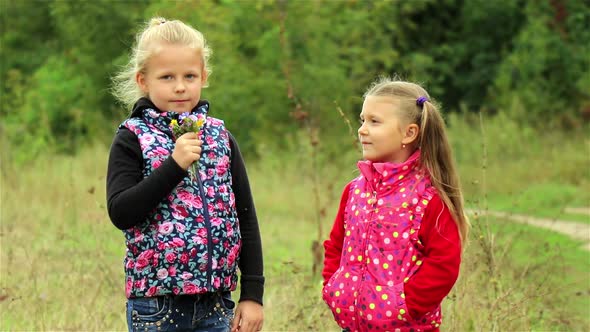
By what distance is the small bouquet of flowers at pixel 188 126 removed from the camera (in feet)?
10.2

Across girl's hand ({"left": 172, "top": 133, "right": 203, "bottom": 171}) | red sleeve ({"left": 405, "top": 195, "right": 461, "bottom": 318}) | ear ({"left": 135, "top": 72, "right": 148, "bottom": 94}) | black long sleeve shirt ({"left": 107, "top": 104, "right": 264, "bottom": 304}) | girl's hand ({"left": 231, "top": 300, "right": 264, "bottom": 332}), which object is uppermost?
ear ({"left": 135, "top": 72, "right": 148, "bottom": 94})

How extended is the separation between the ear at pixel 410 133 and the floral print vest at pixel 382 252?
6 centimetres

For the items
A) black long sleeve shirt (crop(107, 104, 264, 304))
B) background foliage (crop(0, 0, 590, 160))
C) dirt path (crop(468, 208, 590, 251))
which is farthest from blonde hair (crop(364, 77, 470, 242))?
background foliage (crop(0, 0, 590, 160))

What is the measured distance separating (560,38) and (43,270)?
15249 mm

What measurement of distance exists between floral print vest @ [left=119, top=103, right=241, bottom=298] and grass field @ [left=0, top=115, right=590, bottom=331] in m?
1.76

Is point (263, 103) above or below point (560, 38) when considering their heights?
below

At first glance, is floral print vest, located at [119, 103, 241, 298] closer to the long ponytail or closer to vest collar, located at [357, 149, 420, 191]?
vest collar, located at [357, 149, 420, 191]

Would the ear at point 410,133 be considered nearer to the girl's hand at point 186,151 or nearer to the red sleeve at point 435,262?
the red sleeve at point 435,262

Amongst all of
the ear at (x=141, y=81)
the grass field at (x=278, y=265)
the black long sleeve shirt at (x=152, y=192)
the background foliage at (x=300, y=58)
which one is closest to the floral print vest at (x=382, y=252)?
the black long sleeve shirt at (x=152, y=192)

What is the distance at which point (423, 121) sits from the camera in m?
3.30

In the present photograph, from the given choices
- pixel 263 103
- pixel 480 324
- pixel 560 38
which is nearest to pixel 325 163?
pixel 263 103

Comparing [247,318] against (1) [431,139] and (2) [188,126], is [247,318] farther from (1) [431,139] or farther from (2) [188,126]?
(1) [431,139]

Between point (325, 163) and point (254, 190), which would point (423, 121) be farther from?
point (325, 163)

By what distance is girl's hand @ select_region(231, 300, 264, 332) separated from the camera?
330cm
